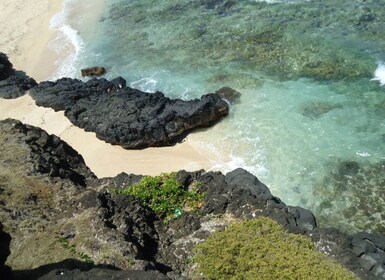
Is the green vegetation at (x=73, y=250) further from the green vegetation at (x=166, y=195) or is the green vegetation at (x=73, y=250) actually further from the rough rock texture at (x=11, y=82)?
the rough rock texture at (x=11, y=82)

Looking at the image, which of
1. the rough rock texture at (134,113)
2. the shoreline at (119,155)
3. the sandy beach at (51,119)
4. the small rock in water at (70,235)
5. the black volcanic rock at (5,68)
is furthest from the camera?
the black volcanic rock at (5,68)

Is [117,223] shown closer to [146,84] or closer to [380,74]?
[146,84]

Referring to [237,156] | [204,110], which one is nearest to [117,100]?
[204,110]

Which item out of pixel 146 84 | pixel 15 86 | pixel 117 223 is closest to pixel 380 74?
pixel 146 84

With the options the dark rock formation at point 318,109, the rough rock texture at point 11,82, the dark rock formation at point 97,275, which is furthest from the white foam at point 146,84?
the dark rock formation at point 97,275

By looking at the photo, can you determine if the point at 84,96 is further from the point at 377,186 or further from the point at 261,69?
the point at 377,186

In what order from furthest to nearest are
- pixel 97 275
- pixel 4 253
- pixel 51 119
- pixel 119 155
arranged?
pixel 51 119 < pixel 119 155 < pixel 4 253 < pixel 97 275
